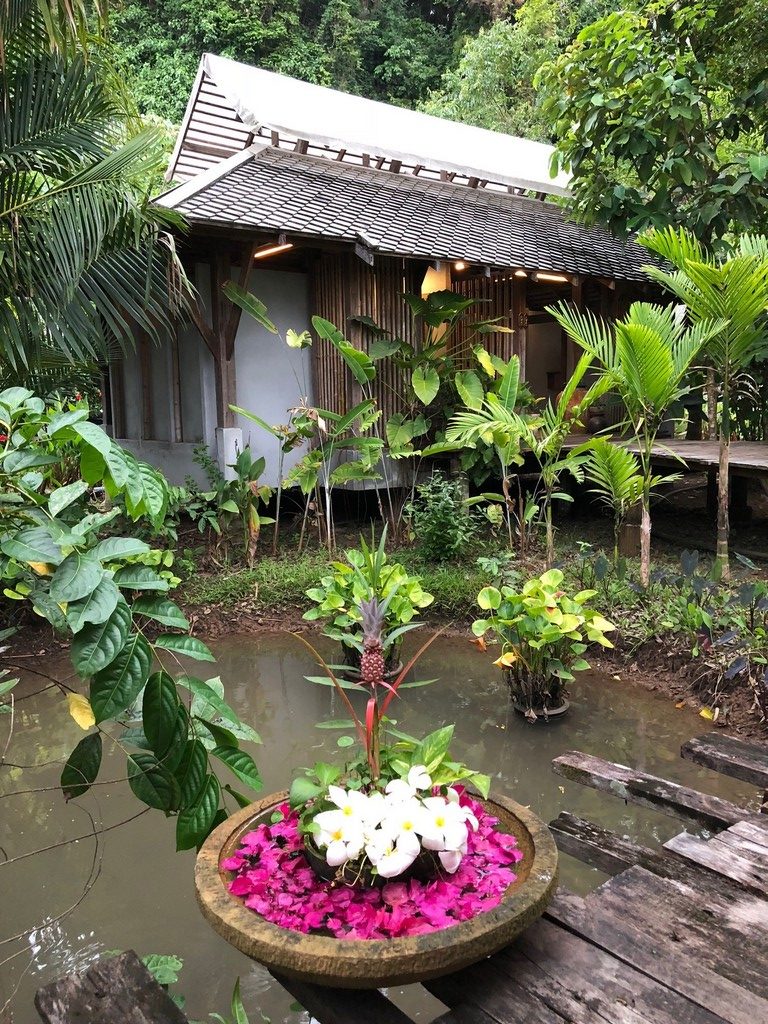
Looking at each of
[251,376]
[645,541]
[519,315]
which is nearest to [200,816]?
[645,541]

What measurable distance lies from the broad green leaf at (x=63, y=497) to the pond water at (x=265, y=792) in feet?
3.95

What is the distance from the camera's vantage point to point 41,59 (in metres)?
4.58

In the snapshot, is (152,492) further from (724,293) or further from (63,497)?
(724,293)

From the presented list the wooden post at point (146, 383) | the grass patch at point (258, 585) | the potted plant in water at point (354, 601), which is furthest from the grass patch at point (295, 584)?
the wooden post at point (146, 383)

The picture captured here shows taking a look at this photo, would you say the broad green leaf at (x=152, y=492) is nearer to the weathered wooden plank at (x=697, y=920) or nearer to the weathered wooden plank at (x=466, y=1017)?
the weathered wooden plank at (x=466, y=1017)

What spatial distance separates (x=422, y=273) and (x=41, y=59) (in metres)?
4.65

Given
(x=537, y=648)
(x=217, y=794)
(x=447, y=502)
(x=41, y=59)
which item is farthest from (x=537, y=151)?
(x=217, y=794)

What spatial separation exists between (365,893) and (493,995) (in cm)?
28

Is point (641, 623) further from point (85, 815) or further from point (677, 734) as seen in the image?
point (85, 815)

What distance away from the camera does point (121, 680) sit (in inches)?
56.4

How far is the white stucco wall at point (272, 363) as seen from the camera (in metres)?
8.28

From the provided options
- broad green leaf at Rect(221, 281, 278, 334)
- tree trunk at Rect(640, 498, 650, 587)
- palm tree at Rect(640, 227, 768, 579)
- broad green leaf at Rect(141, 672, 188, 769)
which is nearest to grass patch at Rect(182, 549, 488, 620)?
tree trunk at Rect(640, 498, 650, 587)

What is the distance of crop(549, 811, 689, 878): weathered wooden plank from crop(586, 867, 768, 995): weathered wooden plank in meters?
0.10

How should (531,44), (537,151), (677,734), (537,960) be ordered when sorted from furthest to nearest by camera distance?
(531,44)
(537,151)
(677,734)
(537,960)
